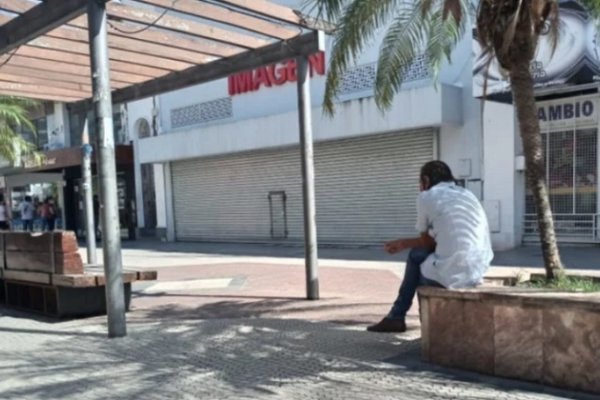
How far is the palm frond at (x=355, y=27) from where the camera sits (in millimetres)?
5996

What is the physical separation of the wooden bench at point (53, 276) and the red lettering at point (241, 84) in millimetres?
11844

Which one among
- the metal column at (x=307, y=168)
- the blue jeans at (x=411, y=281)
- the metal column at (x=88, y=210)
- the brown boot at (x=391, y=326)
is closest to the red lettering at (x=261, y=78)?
the metal column at (x=88, y=210)

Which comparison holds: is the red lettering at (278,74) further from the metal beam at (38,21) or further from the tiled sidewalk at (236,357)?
the metal beam at (38,21)

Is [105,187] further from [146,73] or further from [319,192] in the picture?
[319,192]

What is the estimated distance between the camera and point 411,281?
538cm

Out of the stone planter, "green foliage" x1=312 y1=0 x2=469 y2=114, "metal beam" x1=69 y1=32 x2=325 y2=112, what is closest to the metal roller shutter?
"metal beam" x1=69 y1=32 x2=325 y2=112

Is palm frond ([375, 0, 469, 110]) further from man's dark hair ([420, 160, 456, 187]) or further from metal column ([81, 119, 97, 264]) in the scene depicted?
metal column ([81, 119, 97, 264])

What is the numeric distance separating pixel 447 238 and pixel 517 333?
36.2 inches

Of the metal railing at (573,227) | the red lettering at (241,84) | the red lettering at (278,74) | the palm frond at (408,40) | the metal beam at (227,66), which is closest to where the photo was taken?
the palm frond at (408,40)

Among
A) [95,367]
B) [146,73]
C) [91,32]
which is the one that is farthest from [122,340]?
[146,73]

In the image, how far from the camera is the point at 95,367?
5.13 meters

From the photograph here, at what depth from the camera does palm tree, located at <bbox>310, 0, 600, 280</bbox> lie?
5133 mm

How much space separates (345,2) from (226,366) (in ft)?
12.5

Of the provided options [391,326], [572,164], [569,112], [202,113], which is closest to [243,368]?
[391,326]
